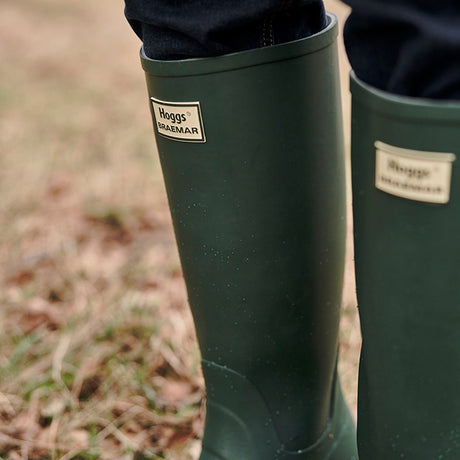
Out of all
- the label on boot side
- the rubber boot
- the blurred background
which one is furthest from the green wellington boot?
the blurred background

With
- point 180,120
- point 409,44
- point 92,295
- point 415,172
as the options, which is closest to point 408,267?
point 415,172

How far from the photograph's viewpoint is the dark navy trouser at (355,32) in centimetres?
53

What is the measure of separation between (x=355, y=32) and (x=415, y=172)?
0.15 metres

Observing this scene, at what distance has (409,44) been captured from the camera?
540 mm

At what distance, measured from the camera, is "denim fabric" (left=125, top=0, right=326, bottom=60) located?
0.65m

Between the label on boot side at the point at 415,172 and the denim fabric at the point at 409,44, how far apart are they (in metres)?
0.05

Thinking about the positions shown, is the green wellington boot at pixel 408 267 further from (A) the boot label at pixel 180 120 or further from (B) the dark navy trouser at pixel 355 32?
(A) the boot label at pixel 180 120

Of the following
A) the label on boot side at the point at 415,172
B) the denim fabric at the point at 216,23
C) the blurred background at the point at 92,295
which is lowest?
the blurred background at the point at 92,295

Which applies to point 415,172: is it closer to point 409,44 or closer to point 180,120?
point 409,44

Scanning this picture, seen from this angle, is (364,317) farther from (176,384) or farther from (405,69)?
(176,384)

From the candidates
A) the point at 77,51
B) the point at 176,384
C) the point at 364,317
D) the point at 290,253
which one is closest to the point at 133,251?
the point at 176,384

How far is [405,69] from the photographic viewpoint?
0.55 m

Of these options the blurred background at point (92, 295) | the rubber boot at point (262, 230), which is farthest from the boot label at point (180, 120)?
the blurred background at point (92, 295)

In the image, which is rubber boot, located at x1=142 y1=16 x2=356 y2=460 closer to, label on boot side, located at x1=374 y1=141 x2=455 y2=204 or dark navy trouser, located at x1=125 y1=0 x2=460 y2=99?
dark navy trouser, located at x1=125 y1=0 x2=460 y2=99
